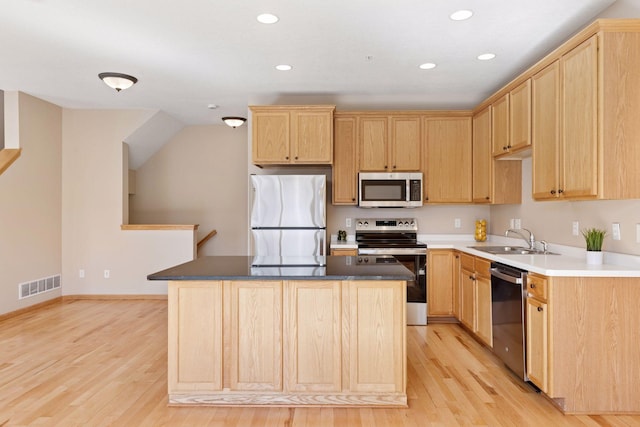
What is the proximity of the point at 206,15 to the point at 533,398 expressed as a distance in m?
3.38

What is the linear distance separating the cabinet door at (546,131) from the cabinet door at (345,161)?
1.95 metres

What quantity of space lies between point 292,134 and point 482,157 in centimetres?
204

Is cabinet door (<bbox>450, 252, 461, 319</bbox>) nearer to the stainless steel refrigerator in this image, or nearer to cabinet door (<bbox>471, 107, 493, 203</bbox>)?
cabinet door (<bbox>471, 107, 493, 203</bbox>)

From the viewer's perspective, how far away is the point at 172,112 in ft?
19.3

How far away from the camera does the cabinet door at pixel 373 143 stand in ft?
15.6

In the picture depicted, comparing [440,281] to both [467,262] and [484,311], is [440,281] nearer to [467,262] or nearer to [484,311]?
[467,262]

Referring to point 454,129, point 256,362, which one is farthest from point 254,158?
point 256,362

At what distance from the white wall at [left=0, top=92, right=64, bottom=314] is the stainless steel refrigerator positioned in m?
2.74

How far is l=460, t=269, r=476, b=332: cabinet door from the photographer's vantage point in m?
3.89

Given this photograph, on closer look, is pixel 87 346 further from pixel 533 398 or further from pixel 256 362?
pixel 533 398

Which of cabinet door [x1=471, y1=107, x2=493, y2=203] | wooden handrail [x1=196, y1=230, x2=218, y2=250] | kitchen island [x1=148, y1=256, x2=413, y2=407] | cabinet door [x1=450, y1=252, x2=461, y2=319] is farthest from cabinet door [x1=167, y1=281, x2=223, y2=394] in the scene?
wooden handrail [x1=196, y1=230, x2=218, y2=250]

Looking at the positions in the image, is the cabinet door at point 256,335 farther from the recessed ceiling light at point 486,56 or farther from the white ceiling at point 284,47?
the recessed ceiling light at point 486,56

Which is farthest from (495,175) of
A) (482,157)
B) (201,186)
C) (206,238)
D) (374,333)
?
(201,186)

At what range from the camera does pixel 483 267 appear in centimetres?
364
